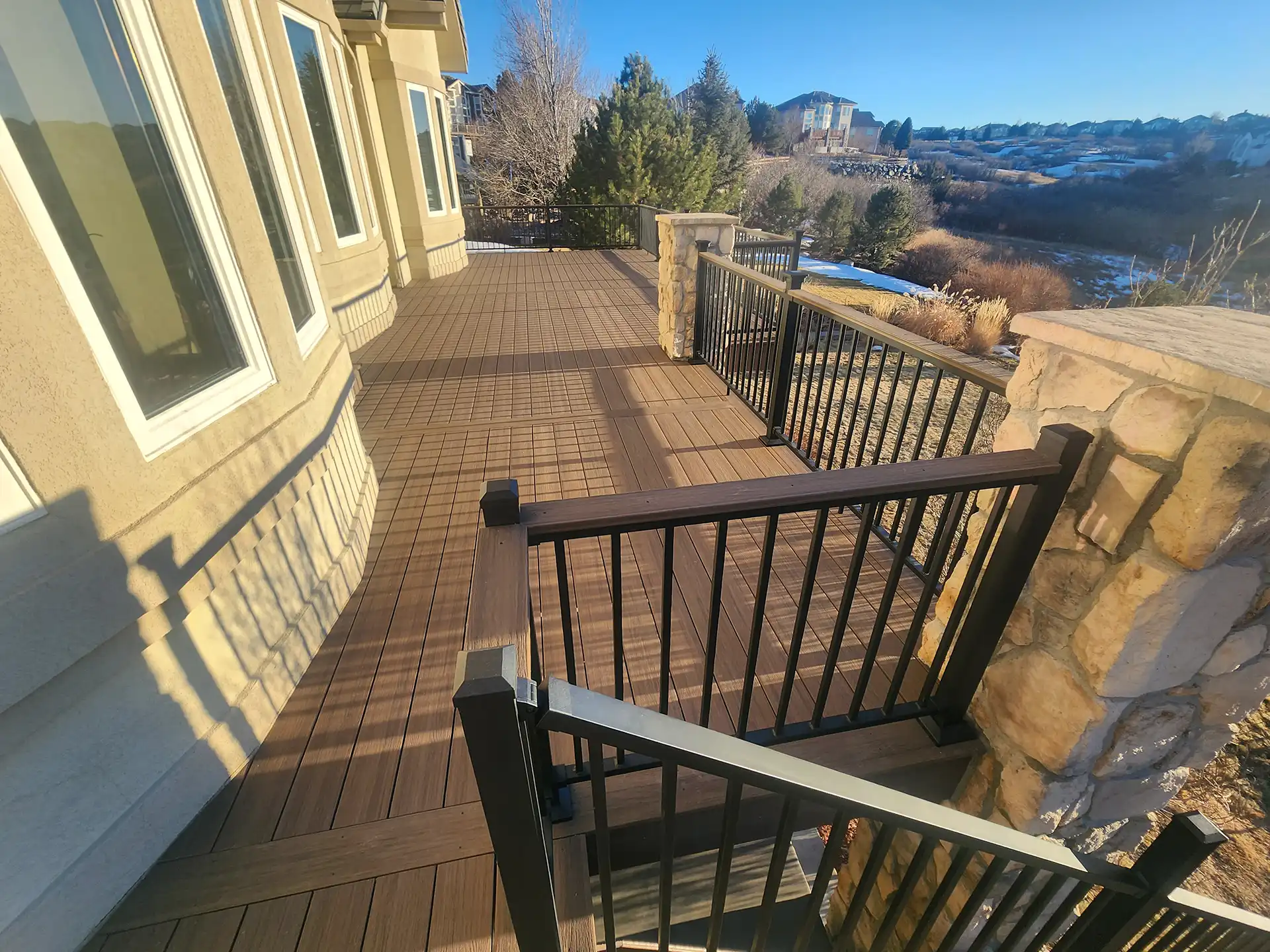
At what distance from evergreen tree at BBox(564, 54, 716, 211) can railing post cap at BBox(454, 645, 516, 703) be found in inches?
616

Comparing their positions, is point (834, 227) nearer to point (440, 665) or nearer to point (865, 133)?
point (440, 665)

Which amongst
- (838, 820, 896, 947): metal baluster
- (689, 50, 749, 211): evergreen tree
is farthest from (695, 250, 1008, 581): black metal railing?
(689, 50, 749, 211): evergreen tree

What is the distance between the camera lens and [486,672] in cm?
83

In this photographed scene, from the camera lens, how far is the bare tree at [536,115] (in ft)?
72.9

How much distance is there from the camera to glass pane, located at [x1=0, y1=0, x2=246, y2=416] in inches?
56.2

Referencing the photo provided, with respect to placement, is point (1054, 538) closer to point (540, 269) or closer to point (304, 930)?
point (304, 930)

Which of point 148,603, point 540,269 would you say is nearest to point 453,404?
point 148,603

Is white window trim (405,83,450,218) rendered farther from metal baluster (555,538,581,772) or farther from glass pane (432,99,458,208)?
metal baluster (555,538,581,772)

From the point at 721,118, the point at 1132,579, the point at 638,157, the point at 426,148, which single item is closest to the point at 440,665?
the point at 1132,579

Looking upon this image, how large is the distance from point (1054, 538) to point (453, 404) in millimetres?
4109

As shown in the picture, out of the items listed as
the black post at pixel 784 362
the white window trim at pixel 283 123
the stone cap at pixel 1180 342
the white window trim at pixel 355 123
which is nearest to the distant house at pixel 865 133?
the white window trim at pixel 355 123

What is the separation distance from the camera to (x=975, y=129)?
2635 inches

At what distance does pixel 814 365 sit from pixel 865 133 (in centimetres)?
10404

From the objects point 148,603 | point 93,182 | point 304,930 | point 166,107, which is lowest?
point 304,930
